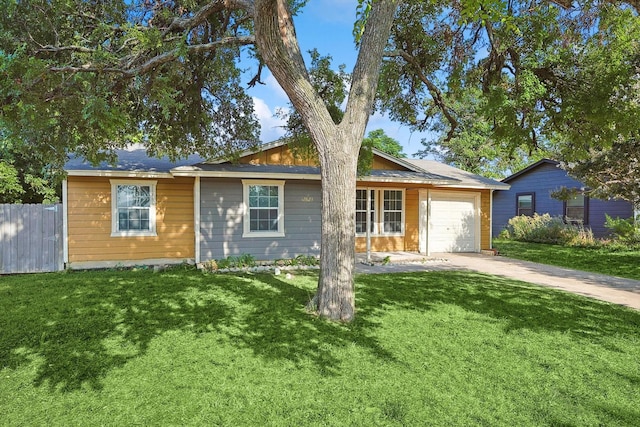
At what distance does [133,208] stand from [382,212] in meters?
7.95

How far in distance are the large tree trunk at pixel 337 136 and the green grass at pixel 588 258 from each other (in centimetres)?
856

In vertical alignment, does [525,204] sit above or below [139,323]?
above

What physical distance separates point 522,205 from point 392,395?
21.9 metres

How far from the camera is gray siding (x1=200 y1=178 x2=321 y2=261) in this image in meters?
10.8

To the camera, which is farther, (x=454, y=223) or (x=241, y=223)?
(x=454, y=223)

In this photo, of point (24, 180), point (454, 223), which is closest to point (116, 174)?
point (24, 180)

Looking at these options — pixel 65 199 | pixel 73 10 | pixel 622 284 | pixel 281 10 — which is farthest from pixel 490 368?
pixel 65 199

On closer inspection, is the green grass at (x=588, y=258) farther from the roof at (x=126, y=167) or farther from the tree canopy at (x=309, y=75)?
the roof at (x=126, y=167)

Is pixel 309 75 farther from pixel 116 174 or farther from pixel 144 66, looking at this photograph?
pixel 116 174

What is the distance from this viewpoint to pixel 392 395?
3.43 metres

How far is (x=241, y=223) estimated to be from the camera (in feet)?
36.4

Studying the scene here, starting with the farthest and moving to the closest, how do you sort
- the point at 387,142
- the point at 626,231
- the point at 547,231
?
the point at 387,142 < the point at 547,231 < the point at 626,231

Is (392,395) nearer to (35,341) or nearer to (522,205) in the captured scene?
(35,341)

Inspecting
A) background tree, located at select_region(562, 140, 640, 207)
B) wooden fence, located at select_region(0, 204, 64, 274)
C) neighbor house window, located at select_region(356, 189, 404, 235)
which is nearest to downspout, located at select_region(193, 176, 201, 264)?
wooden fence, located at select_region(0, 204, 64, 274)
